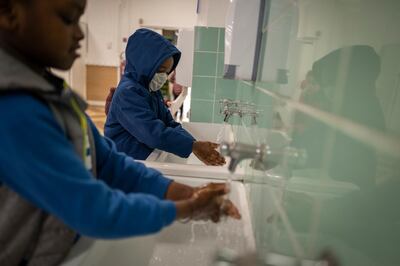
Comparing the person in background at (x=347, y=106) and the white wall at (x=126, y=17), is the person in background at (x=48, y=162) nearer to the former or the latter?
the person in background at (x=347, y=106)

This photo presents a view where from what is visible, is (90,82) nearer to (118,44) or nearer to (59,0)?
(118,44)

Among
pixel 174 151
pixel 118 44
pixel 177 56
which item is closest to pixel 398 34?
pixel 174 151

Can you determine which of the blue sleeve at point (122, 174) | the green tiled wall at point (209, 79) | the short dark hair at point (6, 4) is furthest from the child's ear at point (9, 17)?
the green tiled wall at point (209, 79)

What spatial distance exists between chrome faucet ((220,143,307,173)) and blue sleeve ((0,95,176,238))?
0.18 metres

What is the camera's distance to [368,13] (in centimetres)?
28

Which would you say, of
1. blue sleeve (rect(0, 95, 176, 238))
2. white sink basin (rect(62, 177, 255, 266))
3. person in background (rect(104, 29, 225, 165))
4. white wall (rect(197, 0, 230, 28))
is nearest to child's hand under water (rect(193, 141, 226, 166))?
person in background (rect(104, 29, 225, 165))

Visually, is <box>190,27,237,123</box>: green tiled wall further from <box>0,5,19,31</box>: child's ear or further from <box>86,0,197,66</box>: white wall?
<box>86,0,197,66</box>: white wall

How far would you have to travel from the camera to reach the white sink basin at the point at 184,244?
75 cm

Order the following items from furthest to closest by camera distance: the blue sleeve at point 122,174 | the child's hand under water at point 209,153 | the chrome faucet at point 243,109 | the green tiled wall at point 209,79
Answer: the green tiled wall at point 209,79 → the child's hand under water at point 209,153 → the chrome faucet at point 243,109 → the blue sleeve at point 122,174

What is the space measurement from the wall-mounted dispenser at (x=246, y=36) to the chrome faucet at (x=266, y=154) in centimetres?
49

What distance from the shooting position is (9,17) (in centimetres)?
41

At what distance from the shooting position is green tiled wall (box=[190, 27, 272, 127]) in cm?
222

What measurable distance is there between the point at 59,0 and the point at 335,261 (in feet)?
1.54

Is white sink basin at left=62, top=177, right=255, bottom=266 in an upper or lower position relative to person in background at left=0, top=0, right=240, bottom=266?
lower
